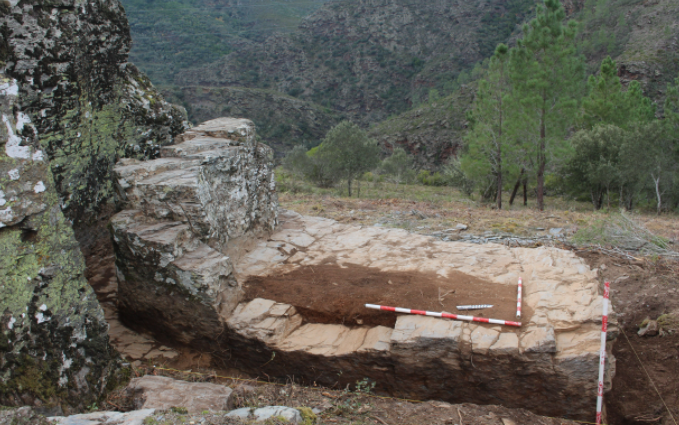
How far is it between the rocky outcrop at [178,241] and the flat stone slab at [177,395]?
1.37m

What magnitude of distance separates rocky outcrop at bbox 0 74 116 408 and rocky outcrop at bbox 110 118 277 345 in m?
1.17

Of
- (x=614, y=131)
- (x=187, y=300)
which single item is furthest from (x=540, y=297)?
(x=614, y=131)

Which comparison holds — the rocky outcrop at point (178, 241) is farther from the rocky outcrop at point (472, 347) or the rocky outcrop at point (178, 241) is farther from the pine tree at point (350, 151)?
the pine tree at point (350, 151)

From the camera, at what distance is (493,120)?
17109 mm

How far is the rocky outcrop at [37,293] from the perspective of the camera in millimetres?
3805

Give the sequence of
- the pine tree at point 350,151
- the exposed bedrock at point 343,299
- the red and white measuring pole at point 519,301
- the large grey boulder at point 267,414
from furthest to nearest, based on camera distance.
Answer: the pine tree at point 350,151
the red and white measuring pole at point 519,301
the exposed bedrock at point 343,299
the large grey boulder at point 267,414

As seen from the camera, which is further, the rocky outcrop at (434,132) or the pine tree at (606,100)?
the rocky outcrop at (434,132)

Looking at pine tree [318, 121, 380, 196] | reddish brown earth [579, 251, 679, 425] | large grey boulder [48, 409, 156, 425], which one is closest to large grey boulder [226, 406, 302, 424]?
large grey boulder [48, 409, 156, 425]

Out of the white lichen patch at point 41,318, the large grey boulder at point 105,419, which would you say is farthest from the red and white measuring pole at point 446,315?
the white lichen patch at point 41,318

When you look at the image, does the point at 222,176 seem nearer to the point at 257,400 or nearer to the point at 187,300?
the point at 187,300

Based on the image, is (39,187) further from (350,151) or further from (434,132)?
(434,132)

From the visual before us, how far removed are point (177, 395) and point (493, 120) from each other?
52.9ft

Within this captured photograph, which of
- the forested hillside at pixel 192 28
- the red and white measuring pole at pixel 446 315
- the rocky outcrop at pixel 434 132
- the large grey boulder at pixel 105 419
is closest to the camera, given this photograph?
the large grey boulder at pixel 105 419

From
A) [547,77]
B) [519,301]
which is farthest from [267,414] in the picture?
[547,77]
